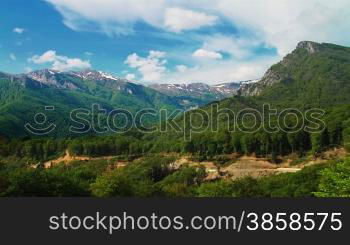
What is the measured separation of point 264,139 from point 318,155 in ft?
62.8

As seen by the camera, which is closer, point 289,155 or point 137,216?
point 137,216

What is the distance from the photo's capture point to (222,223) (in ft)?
54.4

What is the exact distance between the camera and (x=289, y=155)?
146 metres

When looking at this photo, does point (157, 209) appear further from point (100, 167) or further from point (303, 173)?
point (100, 167)

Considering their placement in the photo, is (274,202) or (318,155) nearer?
(274,202)

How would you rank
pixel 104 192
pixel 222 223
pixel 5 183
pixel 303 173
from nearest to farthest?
pixel 222 223
pixel 5 183
pixel 104 192
pixel 303 173

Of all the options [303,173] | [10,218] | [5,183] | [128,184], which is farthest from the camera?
[303,173]

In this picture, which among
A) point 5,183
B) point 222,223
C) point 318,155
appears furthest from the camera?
point 318,155

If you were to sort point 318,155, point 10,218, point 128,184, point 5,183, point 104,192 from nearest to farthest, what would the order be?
point 10,218, point 5,183, point 104,192, point 128,184, point 318,155

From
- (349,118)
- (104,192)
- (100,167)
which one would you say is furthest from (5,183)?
(349,118)

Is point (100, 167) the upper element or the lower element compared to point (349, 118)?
lower

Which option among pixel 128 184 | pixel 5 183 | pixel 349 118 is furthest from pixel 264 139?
pixel 5 183

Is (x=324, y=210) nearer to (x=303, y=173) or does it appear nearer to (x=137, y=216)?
(x=137, y=216)

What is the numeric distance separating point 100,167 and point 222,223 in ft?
461
